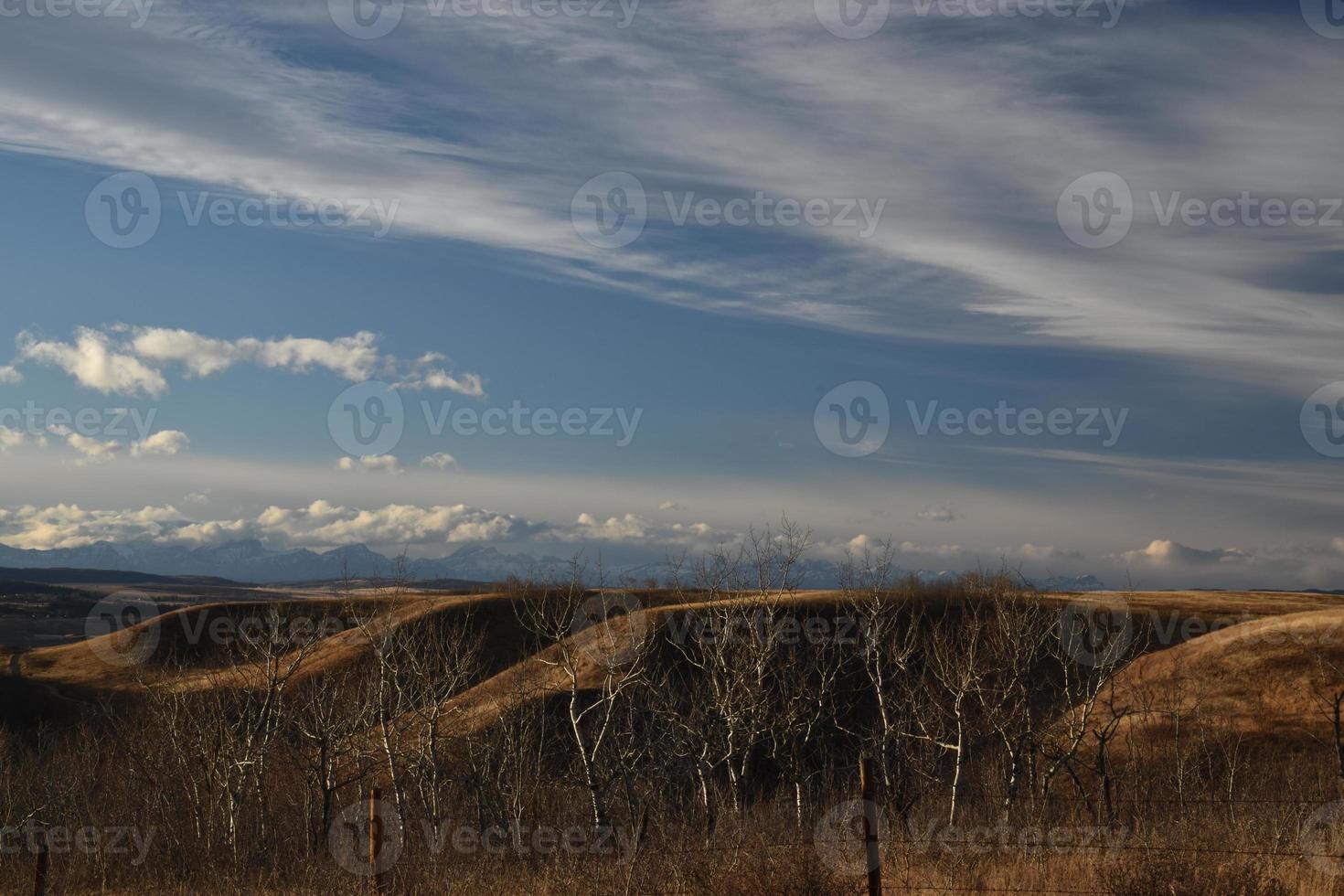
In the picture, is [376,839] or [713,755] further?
[713,755]

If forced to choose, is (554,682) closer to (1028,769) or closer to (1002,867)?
(1028,769)

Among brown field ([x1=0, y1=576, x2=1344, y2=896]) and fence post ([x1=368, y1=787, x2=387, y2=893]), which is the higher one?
fence post ([x1=368, y1=787, x2=387, y2=893])

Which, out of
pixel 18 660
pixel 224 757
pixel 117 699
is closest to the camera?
pixel 224 757

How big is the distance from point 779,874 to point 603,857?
4527mm

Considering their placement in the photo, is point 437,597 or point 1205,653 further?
point 437,597

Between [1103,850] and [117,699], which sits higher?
[1103,850]

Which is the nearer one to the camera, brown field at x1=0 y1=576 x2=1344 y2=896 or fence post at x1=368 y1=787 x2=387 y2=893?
fence post at x1=368 y1=787 x2=387 y2=893

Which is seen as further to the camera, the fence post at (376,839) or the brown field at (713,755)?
the brown field at (713,755)

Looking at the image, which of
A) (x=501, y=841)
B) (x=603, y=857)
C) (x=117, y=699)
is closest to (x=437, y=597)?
(x=117, y=699)

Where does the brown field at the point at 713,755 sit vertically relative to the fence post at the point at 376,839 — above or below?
below

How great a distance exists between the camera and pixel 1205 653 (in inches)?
2244

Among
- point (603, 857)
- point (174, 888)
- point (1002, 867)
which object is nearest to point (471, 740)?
point (174, 888)

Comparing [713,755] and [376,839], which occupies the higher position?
[376,839]

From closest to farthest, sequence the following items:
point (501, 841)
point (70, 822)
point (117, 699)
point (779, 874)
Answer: point (779, 874) < point (501, 841) < point (70, 822) < point (117, 699)
